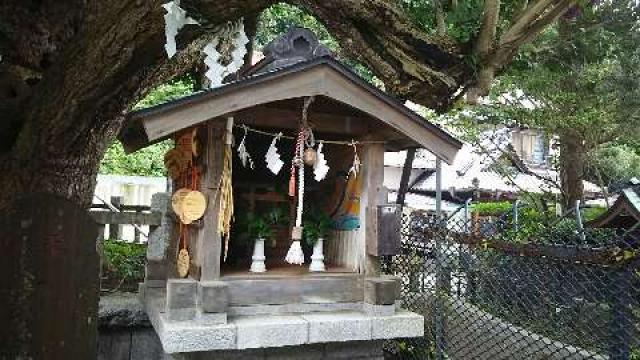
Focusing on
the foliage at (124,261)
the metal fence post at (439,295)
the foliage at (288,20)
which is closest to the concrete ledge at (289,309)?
the metal fence post at (439,295)

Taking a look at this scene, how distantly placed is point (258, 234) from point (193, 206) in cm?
90

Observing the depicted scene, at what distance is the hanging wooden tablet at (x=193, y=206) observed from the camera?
4.70 m

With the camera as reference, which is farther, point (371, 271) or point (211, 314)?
point (371, 271)

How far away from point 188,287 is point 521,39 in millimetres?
4361

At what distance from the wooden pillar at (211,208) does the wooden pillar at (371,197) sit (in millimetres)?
1498

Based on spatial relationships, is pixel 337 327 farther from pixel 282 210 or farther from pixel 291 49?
pixel 291 49

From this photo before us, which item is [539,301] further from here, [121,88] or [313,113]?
[121,88]

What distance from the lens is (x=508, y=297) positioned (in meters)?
6.01

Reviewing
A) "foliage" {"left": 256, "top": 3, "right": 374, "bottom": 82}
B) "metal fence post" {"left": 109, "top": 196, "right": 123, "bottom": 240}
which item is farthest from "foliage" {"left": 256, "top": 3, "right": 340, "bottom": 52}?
"metal fence post" {"left": 109, "top": 196, "right": 123, "bottom": 240}

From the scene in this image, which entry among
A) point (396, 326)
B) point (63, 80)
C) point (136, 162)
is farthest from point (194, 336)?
point (136, 162)

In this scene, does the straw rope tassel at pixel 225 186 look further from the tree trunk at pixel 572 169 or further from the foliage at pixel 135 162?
the foliage at pixel 135 162

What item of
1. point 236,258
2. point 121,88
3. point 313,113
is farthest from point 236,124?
point 121,88

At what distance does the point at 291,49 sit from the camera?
5.48 metres

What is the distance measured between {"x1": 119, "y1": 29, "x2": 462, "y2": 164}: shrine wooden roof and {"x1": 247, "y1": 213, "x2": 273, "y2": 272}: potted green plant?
1.00 meters
